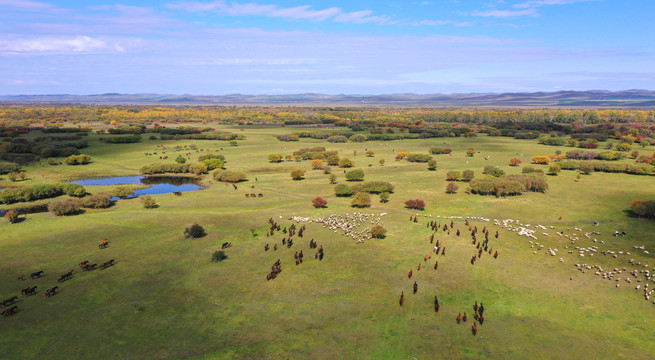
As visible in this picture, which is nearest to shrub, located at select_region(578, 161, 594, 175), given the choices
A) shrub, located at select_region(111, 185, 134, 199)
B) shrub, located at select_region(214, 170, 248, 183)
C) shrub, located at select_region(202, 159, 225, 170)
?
shrub, located at select_region(214, 170, 248, 183)

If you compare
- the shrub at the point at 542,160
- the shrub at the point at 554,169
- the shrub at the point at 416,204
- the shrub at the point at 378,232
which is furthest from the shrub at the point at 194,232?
the shrub at the point at 542,160

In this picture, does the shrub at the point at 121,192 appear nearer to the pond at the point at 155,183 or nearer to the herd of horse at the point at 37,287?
the pond at the point at 155,183

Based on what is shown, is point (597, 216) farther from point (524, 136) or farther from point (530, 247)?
point (524, 136)

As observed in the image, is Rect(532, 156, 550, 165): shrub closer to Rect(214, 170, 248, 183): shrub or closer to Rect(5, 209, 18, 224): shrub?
Rect(214, 170, 248, 183): shrub

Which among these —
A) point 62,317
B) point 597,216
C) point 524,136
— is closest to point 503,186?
point 597,216

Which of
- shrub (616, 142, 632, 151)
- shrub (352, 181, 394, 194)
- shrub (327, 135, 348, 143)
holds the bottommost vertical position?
shrub (352, 181, 394, 194)

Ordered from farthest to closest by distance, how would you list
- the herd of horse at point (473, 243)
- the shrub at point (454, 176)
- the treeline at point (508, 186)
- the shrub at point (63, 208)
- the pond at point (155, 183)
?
the shrub at point (454, 176) → the pond at point (155, 183) → the treeline at point (508, 186) → the shrub at point (63, 208) → the herd of horse at point (473, 243)
